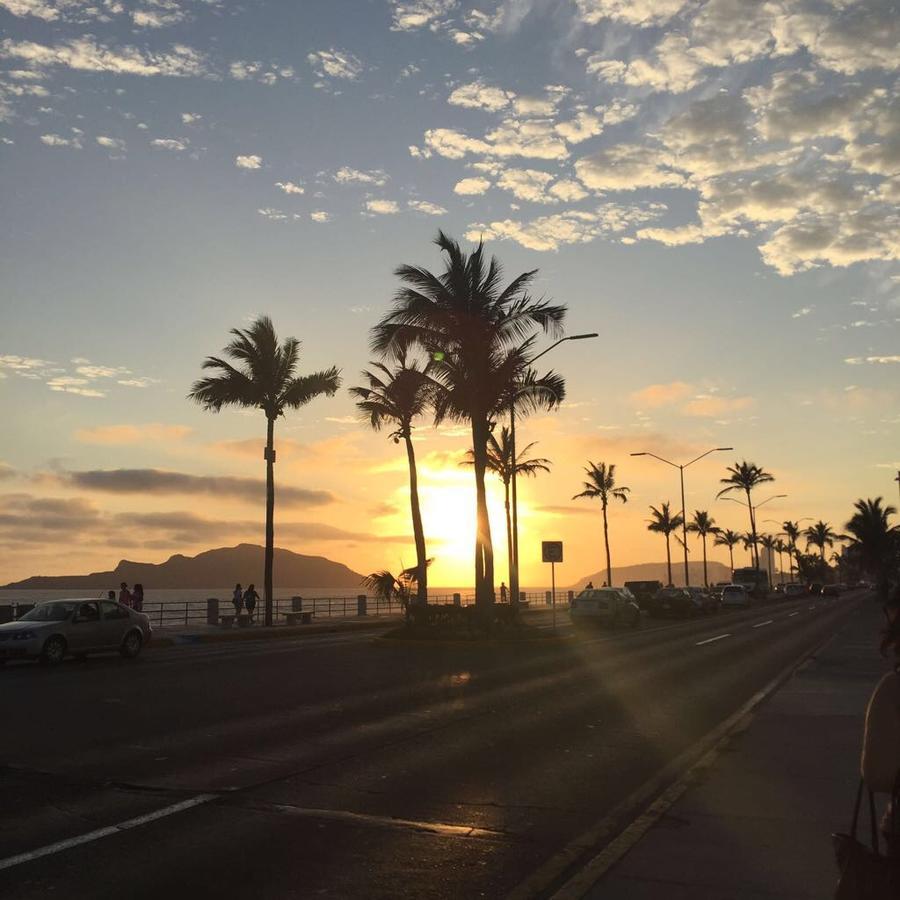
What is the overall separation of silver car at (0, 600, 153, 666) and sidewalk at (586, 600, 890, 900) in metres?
15.6

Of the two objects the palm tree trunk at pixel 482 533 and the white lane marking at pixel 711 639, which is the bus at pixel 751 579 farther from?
the palm tree trunk at pixel 482 533

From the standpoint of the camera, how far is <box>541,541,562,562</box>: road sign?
107ft

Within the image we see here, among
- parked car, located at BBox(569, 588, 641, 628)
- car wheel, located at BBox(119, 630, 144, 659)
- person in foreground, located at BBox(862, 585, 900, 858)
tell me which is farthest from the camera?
parked car, located at BBox(569, 588, 641, 628)

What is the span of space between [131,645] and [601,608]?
20.0 m

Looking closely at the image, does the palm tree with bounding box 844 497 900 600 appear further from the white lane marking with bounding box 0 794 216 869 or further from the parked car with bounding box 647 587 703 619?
the white lane marking with bounding box 0 794 216 869

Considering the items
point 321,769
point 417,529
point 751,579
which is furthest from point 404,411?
point 751,579

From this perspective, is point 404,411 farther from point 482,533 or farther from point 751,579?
point 751,579

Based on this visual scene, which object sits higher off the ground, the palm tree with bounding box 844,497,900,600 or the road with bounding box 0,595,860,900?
the palm tree with bounding box 844,497,900,600

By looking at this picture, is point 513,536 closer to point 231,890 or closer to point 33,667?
point 33,667

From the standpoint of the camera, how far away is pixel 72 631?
70.8 ft

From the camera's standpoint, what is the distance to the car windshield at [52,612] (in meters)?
21.6

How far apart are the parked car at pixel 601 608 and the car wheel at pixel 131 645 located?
18990mm

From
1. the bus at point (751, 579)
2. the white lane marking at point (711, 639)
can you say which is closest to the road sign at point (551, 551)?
the white lane marking at point (711, 639)

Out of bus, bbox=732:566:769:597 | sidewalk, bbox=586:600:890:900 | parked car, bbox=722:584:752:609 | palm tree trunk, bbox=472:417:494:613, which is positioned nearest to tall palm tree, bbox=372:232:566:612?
palm tree trunk, bbox=472:417:494:613
